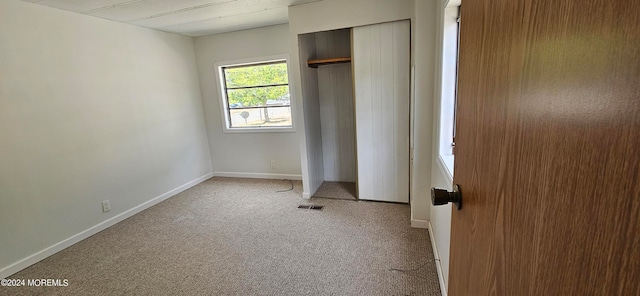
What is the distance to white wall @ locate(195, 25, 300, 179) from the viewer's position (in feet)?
12.2

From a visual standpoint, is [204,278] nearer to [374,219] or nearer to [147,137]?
[374,219]

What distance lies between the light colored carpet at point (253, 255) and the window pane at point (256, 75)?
6.00 ft

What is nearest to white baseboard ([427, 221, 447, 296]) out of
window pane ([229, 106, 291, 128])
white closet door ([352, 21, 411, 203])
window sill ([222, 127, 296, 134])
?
white closet door ([352, 21, 411, 203])

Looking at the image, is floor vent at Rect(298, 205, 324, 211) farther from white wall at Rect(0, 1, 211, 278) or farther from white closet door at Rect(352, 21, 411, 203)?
white wall at Rect(0, 1, 211, 278)

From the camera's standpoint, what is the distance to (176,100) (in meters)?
3.74

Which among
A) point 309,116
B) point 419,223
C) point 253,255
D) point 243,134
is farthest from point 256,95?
point 419,223

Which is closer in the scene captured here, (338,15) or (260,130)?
(338,15)

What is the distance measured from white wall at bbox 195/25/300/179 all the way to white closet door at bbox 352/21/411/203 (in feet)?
4.03

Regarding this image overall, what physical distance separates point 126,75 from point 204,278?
101 inches

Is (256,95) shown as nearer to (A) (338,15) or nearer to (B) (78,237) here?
(A) (338,15)

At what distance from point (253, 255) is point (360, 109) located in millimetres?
1777

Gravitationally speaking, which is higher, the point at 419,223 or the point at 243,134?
the point at 243,134

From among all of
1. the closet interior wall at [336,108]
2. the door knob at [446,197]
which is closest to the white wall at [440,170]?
the door knob at [446,197]

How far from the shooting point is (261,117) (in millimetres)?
4102
